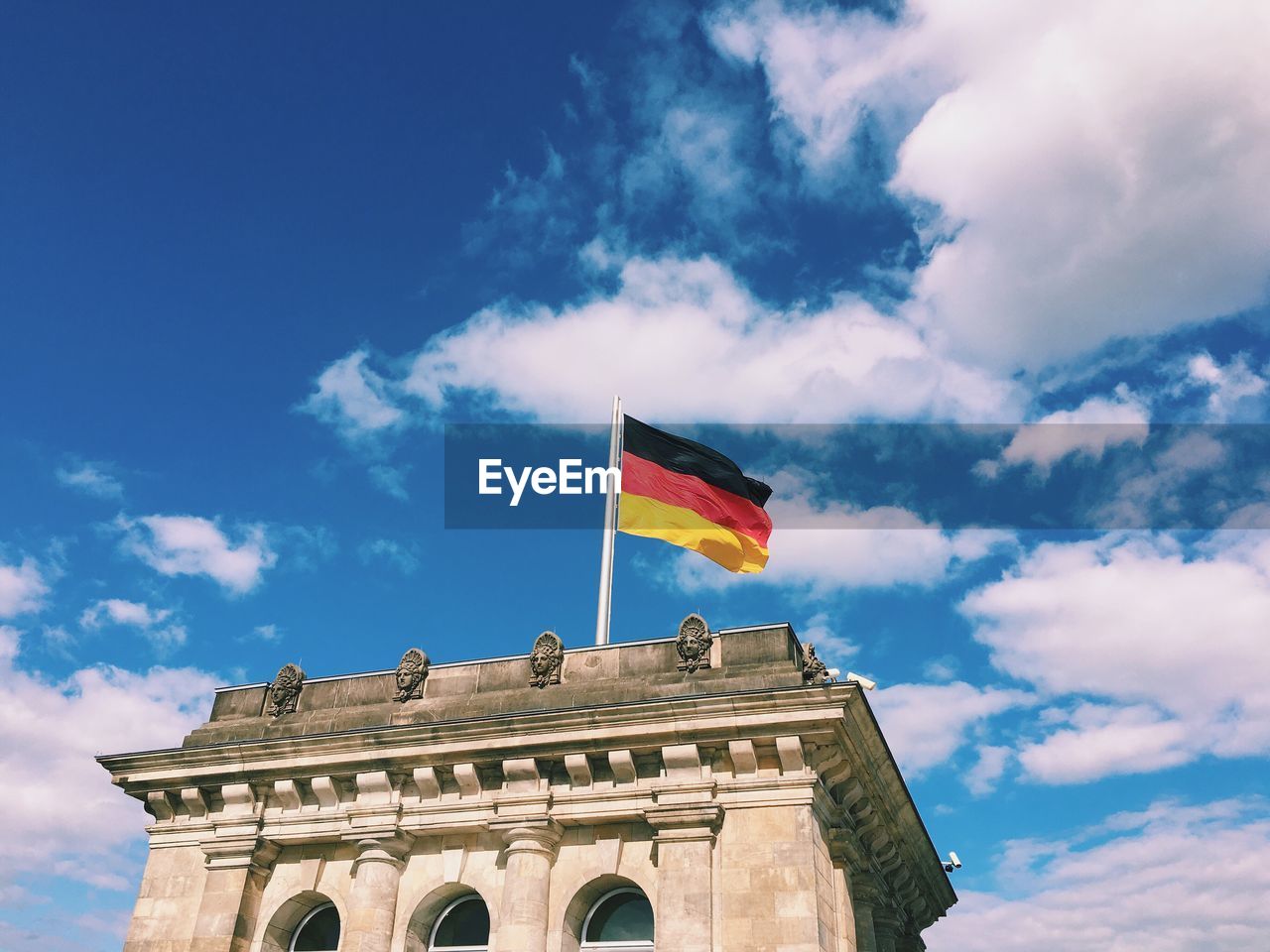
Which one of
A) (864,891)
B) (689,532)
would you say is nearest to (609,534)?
(689,532)

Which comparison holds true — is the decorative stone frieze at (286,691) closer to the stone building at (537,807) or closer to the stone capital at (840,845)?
the stone building at (537,807)

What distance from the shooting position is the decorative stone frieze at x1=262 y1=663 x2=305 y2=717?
76.4ft

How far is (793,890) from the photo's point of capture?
697 inches

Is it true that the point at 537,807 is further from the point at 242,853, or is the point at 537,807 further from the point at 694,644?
the point at 242,853

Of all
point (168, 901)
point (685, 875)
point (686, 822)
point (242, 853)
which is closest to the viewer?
point (685, 875)

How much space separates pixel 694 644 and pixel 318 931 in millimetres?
10238

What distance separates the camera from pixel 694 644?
20.5 meters

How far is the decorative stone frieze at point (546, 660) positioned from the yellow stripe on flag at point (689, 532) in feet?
13.9

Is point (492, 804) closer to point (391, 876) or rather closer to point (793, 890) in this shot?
point (391, 876)

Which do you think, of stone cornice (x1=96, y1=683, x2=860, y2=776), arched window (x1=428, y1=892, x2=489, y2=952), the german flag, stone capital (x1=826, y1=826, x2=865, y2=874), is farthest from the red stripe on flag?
arched window (x1=428, y1=892, x2=489, y2=952)

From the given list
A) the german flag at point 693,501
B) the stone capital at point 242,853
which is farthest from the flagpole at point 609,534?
the stone capital at point 242,853

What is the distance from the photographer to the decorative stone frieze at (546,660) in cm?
2134

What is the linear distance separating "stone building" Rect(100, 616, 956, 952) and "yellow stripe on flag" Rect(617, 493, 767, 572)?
441 cm

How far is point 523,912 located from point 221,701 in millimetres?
9695
